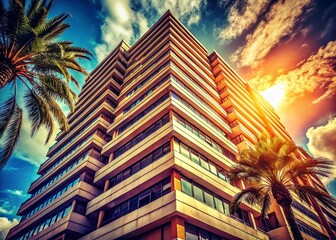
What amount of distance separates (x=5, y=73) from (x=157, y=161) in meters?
11.3

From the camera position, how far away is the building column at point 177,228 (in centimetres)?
1255

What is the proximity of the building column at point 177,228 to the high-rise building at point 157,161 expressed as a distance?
6cm

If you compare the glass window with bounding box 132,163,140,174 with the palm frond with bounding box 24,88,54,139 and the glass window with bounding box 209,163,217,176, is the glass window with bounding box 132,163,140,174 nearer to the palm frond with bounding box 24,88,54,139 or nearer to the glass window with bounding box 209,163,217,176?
the glass window with bounding box 209,163,217,176

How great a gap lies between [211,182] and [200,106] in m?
10.1

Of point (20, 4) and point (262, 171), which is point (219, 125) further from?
point (20, 4)

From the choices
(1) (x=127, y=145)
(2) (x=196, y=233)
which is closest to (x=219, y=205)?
(2) (x=196, y=233)

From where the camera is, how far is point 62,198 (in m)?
22.6

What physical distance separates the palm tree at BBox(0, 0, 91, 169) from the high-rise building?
829 centimetres

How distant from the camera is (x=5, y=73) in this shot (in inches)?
374

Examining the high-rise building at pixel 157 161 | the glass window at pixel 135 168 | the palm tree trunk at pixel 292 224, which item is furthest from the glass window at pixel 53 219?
the palm tree trunk at pixel 292 224

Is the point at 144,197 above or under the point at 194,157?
under

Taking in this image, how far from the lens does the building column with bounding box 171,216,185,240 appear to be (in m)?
12.6

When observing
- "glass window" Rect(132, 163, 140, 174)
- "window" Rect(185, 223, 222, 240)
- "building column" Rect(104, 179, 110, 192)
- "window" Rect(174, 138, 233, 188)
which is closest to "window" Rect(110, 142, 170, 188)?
"glass window" Rect(132, 163, 140, 174)

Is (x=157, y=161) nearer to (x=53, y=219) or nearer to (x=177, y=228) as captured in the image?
(x=177, y=228)
